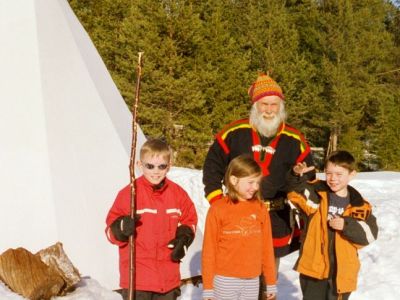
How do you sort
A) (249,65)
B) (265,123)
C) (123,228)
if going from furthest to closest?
(249,65), (265,123), (123,228)

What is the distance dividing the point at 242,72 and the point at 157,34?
371 cm

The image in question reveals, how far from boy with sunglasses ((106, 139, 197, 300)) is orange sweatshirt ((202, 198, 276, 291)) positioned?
16 centimetres

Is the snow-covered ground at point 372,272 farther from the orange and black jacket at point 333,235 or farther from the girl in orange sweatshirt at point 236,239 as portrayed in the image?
the orange and black jacket at point 333,235

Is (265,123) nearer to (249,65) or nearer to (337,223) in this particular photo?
(337,223)

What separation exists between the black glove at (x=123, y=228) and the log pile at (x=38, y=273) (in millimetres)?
1359

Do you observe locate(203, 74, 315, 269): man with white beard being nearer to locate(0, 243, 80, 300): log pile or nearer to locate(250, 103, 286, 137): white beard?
locate(250, 103, 286, 137): white beard

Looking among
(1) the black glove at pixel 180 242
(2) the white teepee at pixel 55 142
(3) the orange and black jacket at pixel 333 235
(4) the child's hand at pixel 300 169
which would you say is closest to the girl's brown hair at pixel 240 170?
(1) the black glove at pixel 180 242

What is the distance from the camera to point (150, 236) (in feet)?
9.93

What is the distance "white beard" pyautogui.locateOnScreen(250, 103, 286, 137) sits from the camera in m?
3.47

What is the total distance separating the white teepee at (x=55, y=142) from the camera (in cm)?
463

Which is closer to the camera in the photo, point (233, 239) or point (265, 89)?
point (233, 239)

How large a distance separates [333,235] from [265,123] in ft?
2.69

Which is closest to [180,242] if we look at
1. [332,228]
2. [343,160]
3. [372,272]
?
[332,228]

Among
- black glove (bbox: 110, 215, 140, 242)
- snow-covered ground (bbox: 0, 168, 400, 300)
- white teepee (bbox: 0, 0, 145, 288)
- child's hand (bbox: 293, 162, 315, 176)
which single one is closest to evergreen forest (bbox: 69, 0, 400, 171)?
snow-covered ground (bbox: 0, 168, 400, 300)
